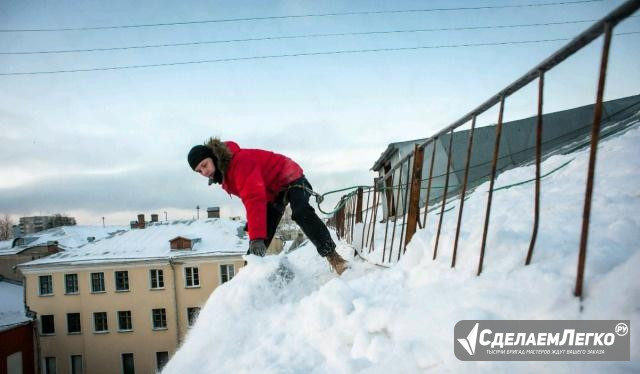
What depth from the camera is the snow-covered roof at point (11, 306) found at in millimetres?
19616

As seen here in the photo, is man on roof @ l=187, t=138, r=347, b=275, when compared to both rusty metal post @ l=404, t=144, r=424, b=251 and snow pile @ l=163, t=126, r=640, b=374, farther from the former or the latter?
rusty metal post @ l=404, t=144, r=424, b=251

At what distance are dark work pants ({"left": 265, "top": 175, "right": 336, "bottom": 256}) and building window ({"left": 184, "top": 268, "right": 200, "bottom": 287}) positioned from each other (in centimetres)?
2058

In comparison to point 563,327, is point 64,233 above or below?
below

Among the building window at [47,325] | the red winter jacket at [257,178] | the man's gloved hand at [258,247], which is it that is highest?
the red winter jacket at [257,178]

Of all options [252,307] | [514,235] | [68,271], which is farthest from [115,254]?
[514,235]

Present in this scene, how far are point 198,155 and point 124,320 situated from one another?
23.8m

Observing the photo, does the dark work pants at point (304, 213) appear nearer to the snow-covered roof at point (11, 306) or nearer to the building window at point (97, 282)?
the building window at point (97, 282)

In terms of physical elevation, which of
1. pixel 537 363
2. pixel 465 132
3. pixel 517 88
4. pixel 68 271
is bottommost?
pixel 68 271

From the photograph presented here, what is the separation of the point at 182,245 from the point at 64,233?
30.4 metres

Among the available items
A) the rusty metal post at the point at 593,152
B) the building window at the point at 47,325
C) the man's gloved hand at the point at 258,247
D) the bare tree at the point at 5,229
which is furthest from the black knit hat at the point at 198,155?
the bare tree at the point at 5,229

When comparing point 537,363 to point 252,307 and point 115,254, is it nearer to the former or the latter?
point 252,307

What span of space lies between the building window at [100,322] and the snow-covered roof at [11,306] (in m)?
3.97

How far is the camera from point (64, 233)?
137 ft

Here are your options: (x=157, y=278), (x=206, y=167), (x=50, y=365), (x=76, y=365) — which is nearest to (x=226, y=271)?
(x=157, y=278)
